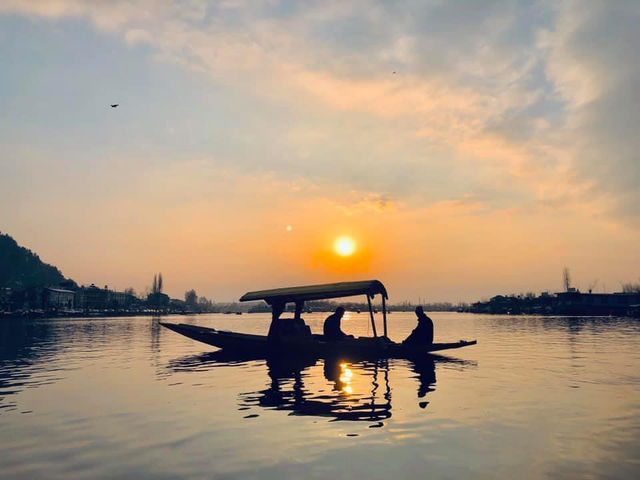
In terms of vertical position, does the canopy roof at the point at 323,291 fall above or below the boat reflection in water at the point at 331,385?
above

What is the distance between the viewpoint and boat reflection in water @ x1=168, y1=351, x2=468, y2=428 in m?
12.8

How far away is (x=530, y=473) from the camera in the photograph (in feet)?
25.3

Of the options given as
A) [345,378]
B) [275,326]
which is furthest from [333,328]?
[345,378]

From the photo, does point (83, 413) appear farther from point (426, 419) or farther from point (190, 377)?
point (426, 419)

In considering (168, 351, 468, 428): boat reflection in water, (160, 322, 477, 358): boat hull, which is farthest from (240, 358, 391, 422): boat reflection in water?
(160, 322, 477, 358): boat hull

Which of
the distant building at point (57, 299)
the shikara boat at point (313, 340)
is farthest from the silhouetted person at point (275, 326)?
the distant building at point (57, 299)

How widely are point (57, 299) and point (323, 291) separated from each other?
186 meters

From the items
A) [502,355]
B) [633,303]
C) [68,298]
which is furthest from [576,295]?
[68,298]

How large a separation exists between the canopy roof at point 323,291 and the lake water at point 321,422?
155 inches

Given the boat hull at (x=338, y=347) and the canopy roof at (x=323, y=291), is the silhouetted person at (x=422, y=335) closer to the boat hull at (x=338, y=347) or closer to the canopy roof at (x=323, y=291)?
the boat hull at (x=338, y=347)

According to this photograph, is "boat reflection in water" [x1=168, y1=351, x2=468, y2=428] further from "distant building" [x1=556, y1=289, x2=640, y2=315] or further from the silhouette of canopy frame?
"distant building" [x1=556, y1=289, x2=640, y2=315]

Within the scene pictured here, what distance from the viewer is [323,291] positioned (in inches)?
927

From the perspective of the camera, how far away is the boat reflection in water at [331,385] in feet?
41.9

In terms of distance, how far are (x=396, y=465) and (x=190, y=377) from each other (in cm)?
1313
